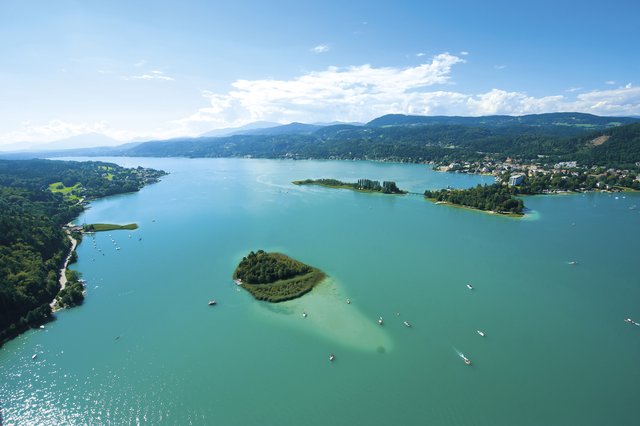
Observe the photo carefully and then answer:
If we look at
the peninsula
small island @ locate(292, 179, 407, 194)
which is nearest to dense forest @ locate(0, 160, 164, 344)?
the peninsula

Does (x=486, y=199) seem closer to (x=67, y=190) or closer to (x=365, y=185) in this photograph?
(x=365, y=185)

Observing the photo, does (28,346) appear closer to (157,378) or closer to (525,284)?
(157,378)

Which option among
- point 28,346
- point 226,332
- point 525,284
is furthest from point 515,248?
point 28,346

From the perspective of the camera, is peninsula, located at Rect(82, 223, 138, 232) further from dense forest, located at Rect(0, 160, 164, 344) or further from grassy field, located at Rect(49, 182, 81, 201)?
grassy field, located at Rect(49, 182, 81, 201)

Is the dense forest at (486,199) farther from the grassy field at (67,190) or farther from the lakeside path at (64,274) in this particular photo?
the grassy field at (67,190)

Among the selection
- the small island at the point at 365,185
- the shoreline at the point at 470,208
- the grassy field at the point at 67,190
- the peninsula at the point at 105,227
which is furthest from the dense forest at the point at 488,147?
the peninsula at the point at 105,227

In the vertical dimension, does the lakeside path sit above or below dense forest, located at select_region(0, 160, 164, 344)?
below
